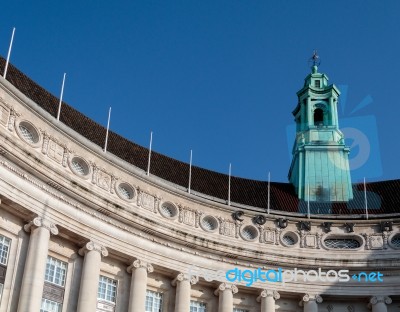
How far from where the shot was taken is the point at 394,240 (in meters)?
45.1

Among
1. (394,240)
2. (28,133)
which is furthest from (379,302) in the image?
(28,133)

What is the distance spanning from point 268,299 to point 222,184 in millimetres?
11885

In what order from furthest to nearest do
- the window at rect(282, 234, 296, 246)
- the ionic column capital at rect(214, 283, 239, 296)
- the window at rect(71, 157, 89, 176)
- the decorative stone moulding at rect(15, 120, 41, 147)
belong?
the window at rect(282, 234, 296, 246) → the ionic column capital at rect(214, 283, 239, 296) → the window at rect(71, 157, 89, 176) → the decorative stone moulding at rect(15, 120, 41, 147)

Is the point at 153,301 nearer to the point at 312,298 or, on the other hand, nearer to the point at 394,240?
the point at 312,298

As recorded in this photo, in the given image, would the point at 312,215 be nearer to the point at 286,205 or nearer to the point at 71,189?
the point at 286,205

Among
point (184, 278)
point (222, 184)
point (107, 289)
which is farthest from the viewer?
point (222, 184)

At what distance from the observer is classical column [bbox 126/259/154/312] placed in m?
37.2

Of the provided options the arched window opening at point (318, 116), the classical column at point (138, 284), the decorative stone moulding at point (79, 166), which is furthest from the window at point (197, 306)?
the arched window opening at point (318, 116)

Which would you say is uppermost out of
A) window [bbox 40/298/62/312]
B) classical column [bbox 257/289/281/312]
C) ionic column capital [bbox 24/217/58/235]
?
ionic column capital [bbox 24/217/58/235]

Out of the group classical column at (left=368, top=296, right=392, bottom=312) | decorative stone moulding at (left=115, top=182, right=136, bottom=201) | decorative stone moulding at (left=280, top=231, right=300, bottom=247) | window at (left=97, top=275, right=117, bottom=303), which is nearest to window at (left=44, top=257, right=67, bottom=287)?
window at (left=97, top=275, right=117, bottom=303)

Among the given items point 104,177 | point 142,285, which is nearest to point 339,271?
point 142,285

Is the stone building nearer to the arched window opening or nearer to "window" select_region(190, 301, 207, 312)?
"window" select_region(190, 301, 207, 312)

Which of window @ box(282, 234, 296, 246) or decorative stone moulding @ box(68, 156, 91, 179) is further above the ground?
decorative stone moulding @ box(68, 156, 91, 179)

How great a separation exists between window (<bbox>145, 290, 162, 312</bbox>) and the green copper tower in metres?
16.7
